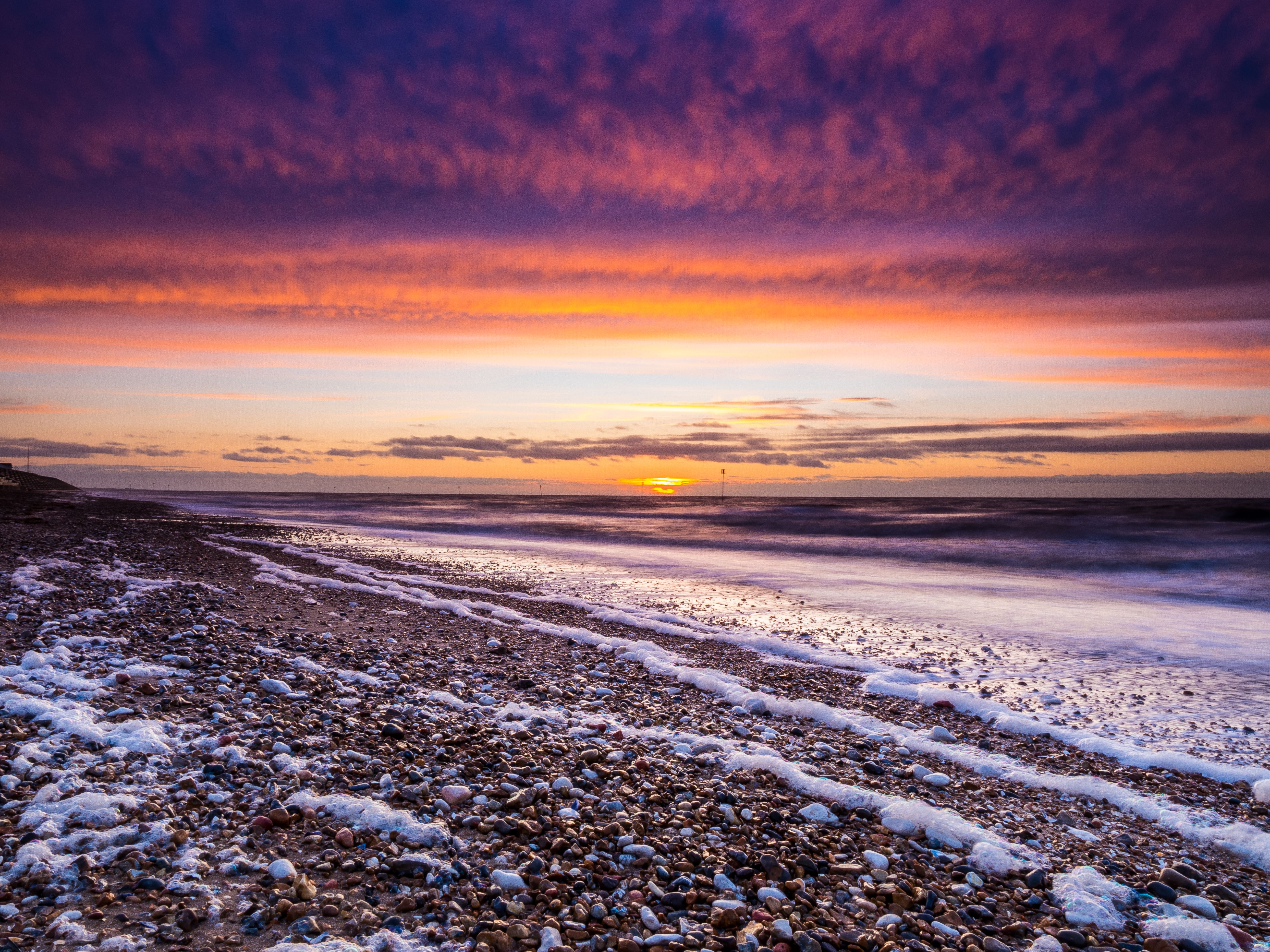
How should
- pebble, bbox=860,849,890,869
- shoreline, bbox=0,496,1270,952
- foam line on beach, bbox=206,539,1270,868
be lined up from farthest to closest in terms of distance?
foam line on beach, bbox=206,539,1270,868
pebble, bbox=860,849,890,869
shoreline, bbox=0,496,1270,952

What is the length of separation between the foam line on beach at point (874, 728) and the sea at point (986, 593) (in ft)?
5.15

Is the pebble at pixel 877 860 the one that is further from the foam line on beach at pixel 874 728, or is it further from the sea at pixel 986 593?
the sea at pixel 986 593

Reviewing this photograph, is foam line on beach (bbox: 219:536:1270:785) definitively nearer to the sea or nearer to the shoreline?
the sea

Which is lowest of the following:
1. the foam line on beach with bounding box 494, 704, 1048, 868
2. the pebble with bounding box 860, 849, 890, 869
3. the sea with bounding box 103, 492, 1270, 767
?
the sea with bounding box 103, 492, 1270, 767

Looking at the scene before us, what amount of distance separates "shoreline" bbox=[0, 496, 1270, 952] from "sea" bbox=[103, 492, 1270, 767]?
1.95 m

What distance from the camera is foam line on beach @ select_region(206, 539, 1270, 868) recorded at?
4.86 metres

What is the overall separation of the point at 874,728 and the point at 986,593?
1290cm

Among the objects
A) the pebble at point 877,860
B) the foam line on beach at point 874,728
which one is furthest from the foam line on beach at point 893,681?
the pebble at point 877,860

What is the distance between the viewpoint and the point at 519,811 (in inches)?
177

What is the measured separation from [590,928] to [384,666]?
17.3ft

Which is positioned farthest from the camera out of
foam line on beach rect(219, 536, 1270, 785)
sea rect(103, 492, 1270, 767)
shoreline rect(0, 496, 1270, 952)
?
sea rect(103, 492, 1270, 767)

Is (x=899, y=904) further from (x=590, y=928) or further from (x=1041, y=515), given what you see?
(x=1041, y=515)

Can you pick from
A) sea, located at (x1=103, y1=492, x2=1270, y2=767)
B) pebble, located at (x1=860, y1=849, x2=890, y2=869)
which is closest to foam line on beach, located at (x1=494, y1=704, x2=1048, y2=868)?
pebble, located at (x1=860, y1=849, x2=890, y2=869)

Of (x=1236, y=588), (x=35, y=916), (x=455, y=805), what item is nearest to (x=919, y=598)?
(x=1236, y=588)
